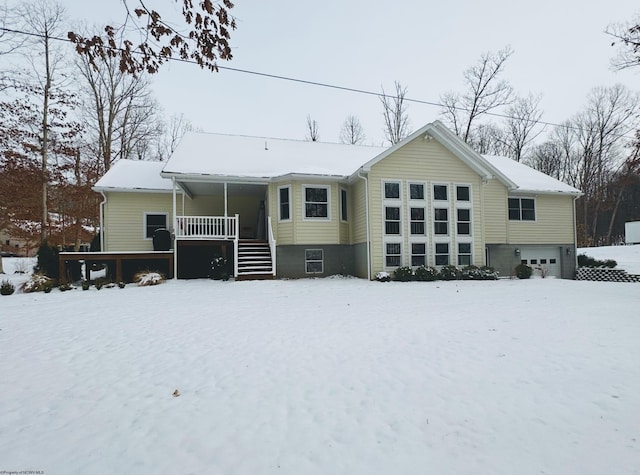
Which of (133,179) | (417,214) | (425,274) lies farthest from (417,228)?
(133,179)

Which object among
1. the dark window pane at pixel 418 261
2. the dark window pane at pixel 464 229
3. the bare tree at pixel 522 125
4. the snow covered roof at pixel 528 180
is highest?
the bare tree at pixel 522 125

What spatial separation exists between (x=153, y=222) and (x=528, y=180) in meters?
19.1

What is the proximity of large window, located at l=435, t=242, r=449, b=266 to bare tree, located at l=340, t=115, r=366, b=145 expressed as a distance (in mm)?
22805

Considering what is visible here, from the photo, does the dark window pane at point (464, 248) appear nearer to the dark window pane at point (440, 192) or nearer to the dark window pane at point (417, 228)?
the dark window pane at point (417, 228)

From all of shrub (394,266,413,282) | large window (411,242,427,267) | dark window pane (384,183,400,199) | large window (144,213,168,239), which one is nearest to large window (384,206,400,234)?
dark window pane (384,183,400,199)

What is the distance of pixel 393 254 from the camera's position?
1407cm

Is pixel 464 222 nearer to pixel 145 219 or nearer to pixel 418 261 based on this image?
pixel 418 261

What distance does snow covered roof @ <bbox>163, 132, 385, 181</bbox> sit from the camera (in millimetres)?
14188

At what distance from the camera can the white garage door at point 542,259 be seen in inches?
687

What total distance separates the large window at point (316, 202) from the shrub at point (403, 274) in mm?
3733

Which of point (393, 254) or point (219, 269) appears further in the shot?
point (393, 254)

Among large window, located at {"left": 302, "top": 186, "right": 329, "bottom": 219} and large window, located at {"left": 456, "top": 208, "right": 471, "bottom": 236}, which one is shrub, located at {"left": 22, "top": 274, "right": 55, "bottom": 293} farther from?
large window, located at {"left": 456, "top": 208, "right": 471, "bottom": 236}

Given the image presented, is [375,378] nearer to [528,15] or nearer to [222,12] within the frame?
[222,12]

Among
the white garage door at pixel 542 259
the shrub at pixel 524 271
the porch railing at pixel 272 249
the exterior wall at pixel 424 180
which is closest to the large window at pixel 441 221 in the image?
the exterior wall at pixel 424 180
